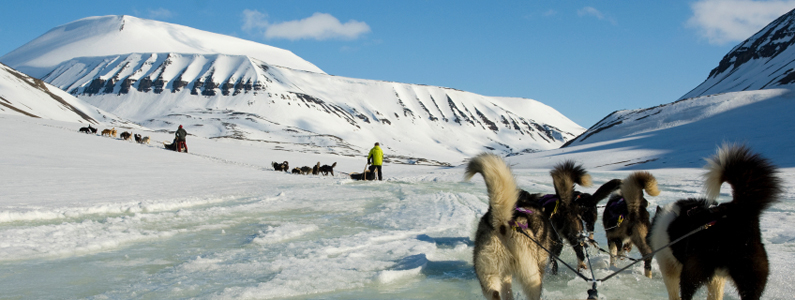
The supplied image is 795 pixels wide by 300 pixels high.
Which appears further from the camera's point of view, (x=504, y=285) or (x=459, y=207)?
(x=459, y=207)

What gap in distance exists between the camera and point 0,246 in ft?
19.2

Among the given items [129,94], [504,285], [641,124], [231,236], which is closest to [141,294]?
[231,236]

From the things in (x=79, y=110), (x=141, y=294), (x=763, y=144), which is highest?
(x=79, y=110)

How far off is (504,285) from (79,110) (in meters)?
102

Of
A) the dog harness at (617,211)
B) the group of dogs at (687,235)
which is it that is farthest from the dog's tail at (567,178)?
the group of dogs at (687,235)

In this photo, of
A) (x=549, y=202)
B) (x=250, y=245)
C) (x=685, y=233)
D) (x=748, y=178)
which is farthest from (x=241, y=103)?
(x=748, y=178)

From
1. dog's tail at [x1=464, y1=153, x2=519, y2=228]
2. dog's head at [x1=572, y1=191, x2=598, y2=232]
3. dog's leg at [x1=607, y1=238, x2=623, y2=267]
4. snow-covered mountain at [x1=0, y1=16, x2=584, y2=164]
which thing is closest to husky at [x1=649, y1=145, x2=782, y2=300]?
dog's tail at [x1=464, y1=153, x2=519, y2=228]

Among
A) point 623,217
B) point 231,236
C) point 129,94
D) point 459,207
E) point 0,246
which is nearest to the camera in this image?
point 623,217

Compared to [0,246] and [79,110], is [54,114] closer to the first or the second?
[79,110]

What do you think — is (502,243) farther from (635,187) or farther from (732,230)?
(635,187)

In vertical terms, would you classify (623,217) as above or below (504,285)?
above

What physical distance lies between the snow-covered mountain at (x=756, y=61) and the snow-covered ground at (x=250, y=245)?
102 metres

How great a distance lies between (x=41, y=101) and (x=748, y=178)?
3833 inches

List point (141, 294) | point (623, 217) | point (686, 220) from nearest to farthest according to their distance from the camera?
point (686, 220), point (141, 294), point (623, 217)
